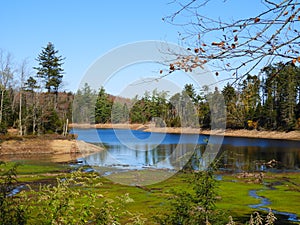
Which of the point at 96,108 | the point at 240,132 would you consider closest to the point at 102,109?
the point at 96,108

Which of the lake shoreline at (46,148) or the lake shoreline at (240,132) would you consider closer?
the lake shoreline at (46,148)

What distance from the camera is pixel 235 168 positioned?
28.4 metres

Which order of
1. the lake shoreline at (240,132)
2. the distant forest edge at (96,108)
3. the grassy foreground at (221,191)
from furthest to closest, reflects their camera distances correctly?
1. the lake shoreline at (240,132)
2. the distant forest edge at (96,108)
3. the grassy foreground at (221,191)

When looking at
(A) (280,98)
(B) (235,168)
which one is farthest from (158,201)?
(A) (280,98)

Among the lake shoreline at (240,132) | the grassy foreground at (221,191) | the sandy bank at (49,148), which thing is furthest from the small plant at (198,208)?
the lake shoreline at (240,132)

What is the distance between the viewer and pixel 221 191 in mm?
19234

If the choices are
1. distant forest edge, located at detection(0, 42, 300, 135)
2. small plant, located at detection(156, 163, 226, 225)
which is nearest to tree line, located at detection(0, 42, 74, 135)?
distant forest edge, located at detection(0, 42, 300, 135)

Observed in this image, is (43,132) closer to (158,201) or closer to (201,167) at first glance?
(158,201)

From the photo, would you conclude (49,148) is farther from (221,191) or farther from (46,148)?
(221,191)

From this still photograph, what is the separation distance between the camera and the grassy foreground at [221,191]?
586 inches

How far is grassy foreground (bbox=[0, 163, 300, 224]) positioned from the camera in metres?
14.9

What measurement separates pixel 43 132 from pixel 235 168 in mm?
27567

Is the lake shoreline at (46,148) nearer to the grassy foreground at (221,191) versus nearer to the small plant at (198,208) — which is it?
the grassy foreground at (221,191)

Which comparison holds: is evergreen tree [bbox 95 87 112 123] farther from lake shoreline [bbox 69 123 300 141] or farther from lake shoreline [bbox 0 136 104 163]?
lake shoreline [bbox 69 123 300 141]
